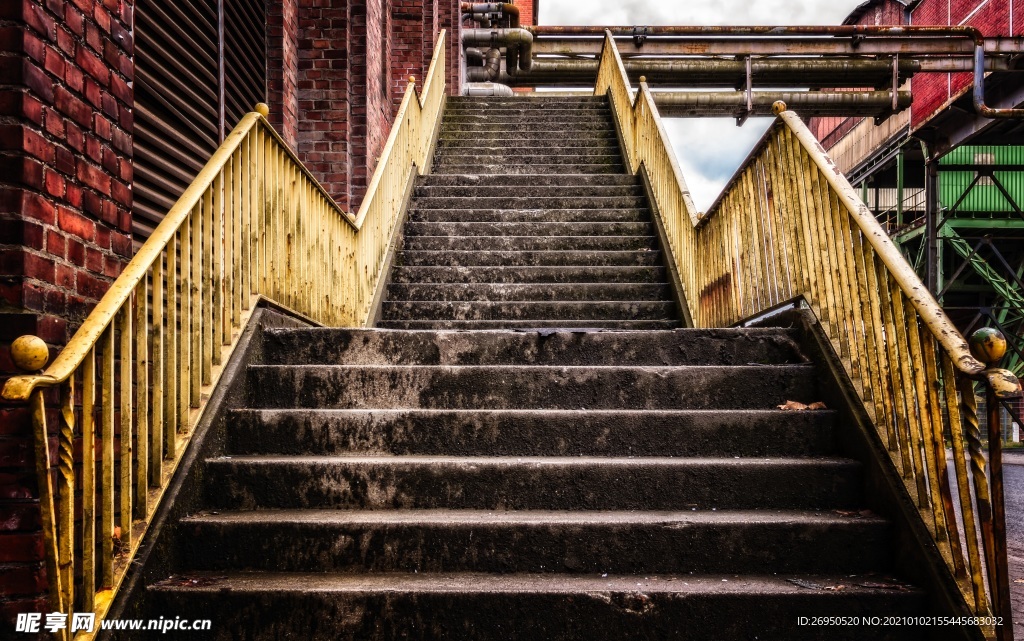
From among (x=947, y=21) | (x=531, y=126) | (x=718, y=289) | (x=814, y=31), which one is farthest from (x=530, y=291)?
(x=947, y=21)

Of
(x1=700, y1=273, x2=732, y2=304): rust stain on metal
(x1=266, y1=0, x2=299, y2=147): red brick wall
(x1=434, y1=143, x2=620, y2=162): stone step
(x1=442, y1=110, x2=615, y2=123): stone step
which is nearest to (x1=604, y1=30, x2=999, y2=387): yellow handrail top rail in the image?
(x1=700, y1=273, x2=732, y2=304): rust stain on metal

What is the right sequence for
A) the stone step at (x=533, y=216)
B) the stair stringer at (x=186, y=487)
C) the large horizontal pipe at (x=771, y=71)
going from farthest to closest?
the large horizontal pipe at (x=771, y=71) → the stone step at (x=533, y=216) → the stair stringer at (x=186, y=487)

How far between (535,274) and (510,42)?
8968 millimetres

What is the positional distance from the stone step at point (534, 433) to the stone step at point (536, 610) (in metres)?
0.68

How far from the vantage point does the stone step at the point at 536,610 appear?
2.04m

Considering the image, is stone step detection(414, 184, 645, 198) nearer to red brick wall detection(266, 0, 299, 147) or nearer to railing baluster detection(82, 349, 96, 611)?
red brick wall detection(266, 0, 299, 147)

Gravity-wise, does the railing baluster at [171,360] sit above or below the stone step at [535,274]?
below

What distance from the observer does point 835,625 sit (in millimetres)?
2035

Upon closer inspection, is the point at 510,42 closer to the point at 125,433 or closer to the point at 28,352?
the point at 125,433

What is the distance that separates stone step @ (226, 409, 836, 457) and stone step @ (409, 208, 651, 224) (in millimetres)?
3799

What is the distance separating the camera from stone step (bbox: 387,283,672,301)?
5223 millimetres

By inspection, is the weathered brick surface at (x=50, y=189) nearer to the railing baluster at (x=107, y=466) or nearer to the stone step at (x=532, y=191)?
the railing baluster at (x=107, y=466)

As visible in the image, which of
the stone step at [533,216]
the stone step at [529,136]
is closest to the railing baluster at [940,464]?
the stone step at [533,216]

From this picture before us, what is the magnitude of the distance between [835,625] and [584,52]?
478 inches
